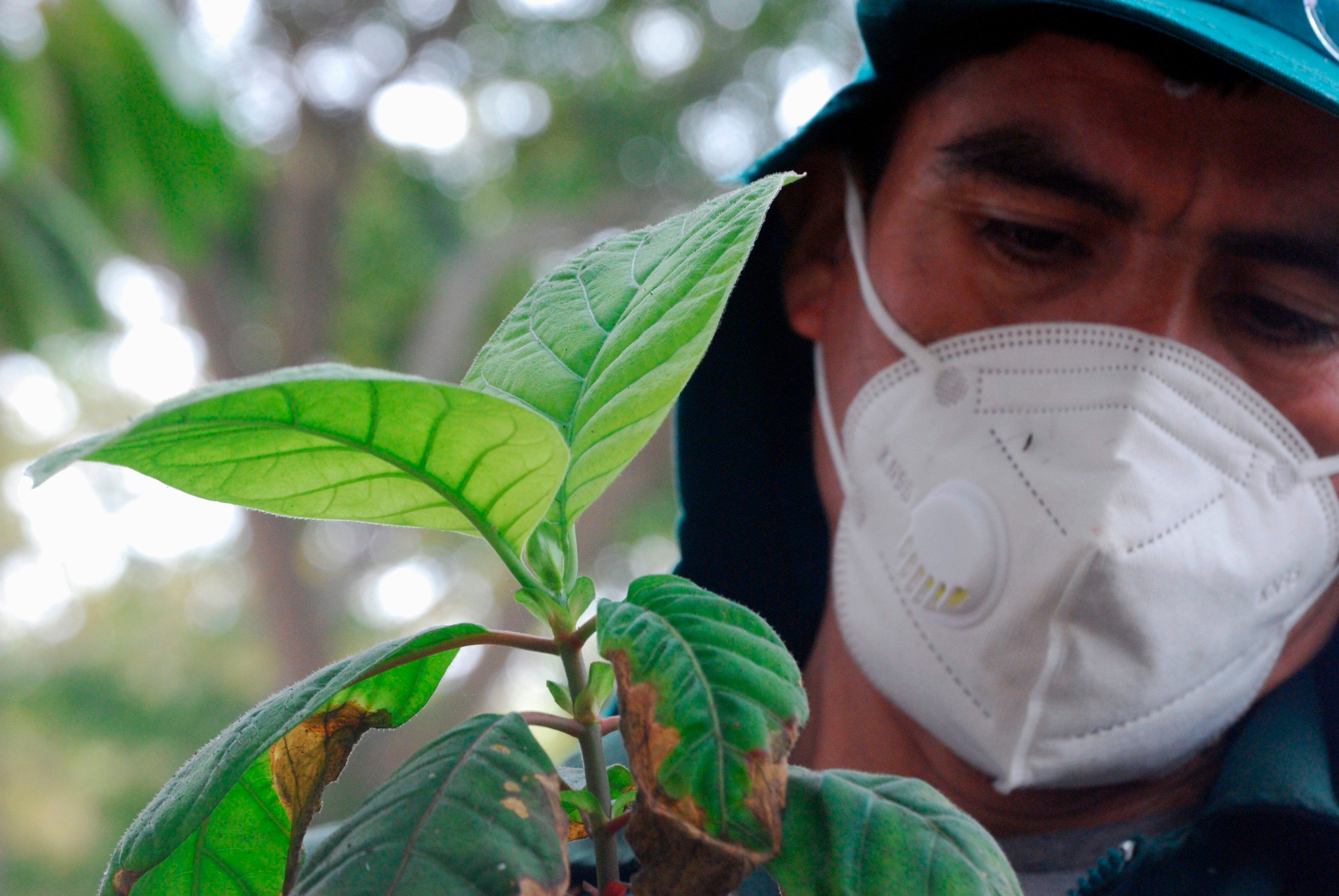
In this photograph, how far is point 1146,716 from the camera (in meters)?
1.10

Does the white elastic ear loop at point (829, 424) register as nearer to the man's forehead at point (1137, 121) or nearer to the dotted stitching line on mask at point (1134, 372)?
the dotted stitching line on mask at point (1134, 372)

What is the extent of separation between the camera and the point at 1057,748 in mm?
1098

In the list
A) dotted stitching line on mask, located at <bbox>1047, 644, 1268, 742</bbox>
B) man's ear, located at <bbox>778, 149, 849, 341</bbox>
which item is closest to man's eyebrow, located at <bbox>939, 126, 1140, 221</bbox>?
man's ear, located at <bbox>778, 149, 849, 341</bbox>

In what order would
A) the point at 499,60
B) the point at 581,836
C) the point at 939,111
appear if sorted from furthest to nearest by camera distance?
1. the point at 499,60
2. the point at 939,111
3. the point at 581,836

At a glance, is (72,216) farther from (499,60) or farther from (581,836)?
(581,836)

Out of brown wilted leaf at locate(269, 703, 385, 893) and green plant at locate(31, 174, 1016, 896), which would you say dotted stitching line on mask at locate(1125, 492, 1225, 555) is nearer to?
green plant at locate(31, 174, 1016, 896)

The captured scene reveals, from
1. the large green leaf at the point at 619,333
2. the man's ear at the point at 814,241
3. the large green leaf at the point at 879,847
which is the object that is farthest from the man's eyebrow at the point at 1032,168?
the large green leaf at the point at 879,847

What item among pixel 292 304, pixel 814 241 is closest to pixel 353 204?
pixel 292 304

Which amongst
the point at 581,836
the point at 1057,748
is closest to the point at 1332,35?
the point at 1057,748

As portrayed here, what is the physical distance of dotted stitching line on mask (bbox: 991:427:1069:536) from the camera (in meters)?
1.10

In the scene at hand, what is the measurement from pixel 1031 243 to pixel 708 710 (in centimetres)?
91

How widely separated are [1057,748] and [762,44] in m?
7.33

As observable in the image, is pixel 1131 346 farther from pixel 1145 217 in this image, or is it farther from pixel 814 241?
pixel 814 241

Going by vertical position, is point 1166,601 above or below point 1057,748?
above
